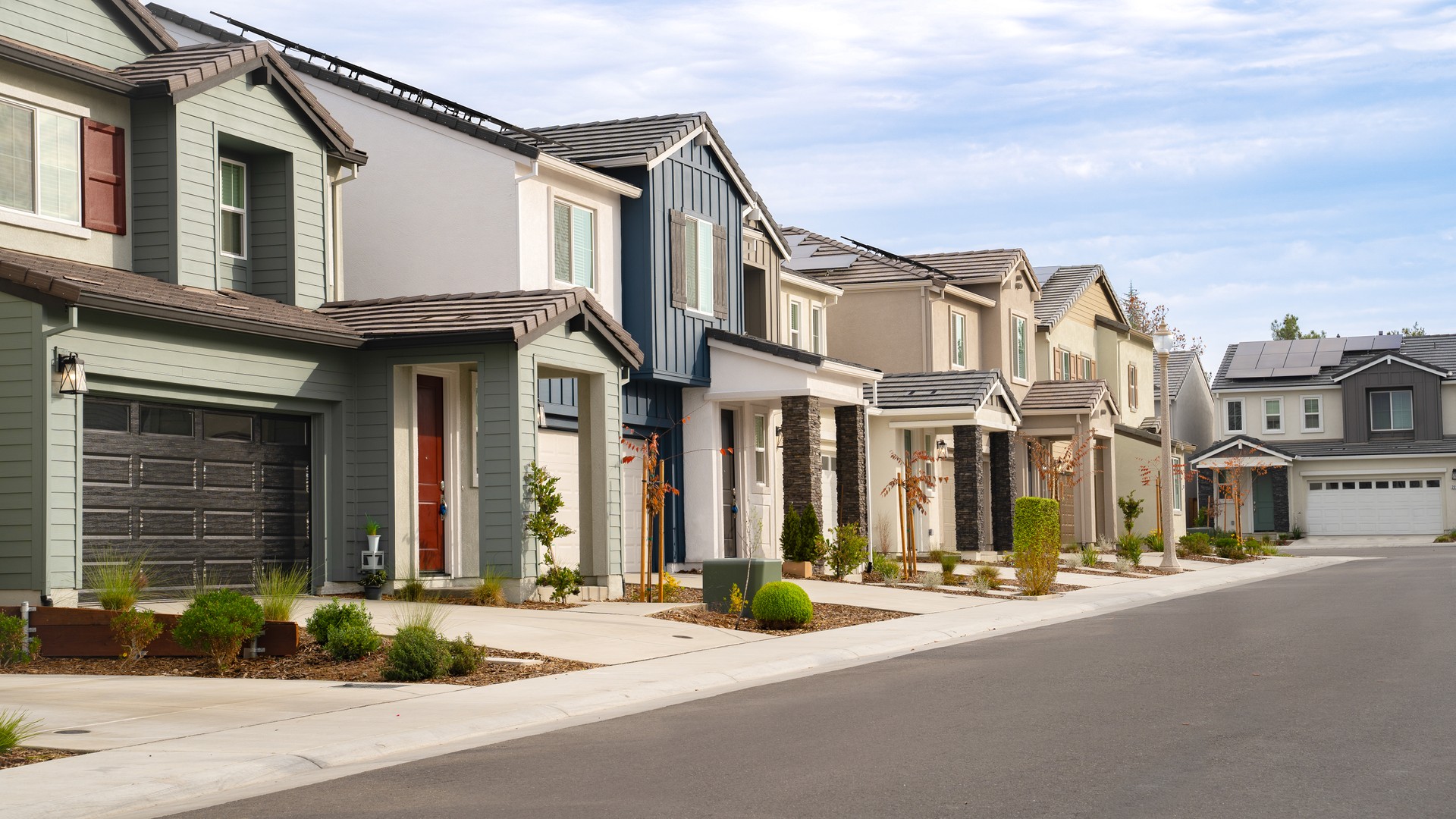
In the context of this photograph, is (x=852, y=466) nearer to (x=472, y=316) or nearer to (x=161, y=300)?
(x=472, y=316)

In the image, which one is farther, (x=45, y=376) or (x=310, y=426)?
(x=310, y=426)

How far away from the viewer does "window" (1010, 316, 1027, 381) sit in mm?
41062

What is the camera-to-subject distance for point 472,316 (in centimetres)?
1956

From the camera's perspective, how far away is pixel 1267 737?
31.0 ft

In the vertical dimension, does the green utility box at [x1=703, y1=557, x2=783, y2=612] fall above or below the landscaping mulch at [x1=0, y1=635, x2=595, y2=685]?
above

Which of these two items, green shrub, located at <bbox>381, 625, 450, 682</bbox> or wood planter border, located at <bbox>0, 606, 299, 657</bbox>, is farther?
wood planter border, located at <bbox>0, 606, 299, 657</bbox>

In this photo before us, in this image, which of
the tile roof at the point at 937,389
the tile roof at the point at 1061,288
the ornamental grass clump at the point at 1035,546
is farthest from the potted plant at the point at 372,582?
the tile roof at the point at 1061,288

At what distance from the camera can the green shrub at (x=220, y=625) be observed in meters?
13.6

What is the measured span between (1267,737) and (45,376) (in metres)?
12.2

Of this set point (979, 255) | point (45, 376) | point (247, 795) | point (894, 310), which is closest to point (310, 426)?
point (45, 376)

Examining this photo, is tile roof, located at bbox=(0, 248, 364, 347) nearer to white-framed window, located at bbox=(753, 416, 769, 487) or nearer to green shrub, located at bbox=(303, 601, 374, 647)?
green shrub, located at bbox=(303, 601, 374, 647)

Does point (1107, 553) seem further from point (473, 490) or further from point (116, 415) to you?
point (116, 415)

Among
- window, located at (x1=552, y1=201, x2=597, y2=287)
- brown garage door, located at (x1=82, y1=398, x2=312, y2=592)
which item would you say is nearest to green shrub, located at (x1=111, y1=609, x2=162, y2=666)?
brown garage door, located at (x1=82, y1=398, x2=312, y2=592)

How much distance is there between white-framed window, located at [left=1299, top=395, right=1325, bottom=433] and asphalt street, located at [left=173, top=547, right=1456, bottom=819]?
171 ft
